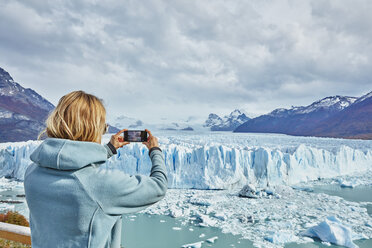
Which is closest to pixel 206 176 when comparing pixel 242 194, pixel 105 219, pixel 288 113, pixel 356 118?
pixel 242 194

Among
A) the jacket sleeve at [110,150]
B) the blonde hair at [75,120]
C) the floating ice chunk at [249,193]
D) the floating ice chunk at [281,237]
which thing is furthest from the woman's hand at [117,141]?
the floating ice chunk at [249,193]

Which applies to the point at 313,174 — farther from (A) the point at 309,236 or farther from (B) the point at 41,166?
(B) the point at 41,166

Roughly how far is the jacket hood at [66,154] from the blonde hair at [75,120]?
42 millimetres

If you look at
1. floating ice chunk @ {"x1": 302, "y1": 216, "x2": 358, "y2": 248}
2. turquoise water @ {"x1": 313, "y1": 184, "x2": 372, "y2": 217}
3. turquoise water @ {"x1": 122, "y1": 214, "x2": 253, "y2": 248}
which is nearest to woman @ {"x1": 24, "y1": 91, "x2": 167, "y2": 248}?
turquoise water @ {"x1": 122, "y1": 214, "x2": 253, "y2": 248}

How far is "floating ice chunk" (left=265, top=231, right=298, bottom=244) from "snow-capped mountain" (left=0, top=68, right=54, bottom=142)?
1333 inches

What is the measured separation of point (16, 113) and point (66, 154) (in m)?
58.0

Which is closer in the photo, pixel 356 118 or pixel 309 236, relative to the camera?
pixel 309 236

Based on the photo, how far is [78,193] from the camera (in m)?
0.68

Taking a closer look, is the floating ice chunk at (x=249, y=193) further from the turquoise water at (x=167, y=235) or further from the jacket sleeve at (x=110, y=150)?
the jacket sleeve at (x=110, y=150)

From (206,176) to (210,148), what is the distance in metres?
1.15

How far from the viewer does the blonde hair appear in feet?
2.48

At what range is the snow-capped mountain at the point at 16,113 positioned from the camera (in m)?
43.8

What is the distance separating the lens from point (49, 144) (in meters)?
0.72

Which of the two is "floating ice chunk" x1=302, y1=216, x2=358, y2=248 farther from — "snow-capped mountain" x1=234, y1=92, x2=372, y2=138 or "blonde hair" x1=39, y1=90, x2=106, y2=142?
"snow-capped mountain" x1=234, y1=92, x2=372, y2=138
